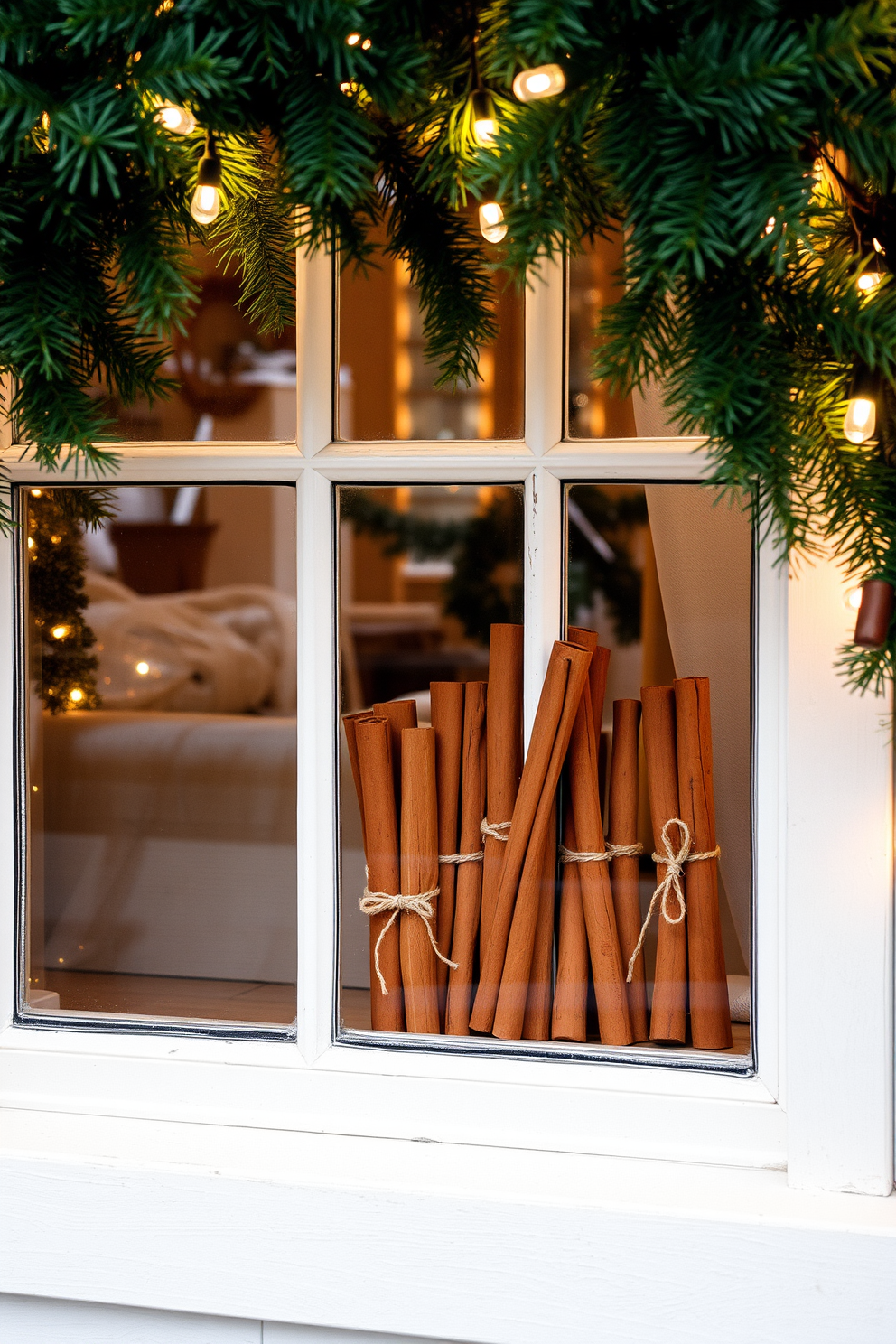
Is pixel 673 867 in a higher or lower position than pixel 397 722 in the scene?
lower

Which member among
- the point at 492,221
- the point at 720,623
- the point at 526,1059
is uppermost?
the point at 492,221

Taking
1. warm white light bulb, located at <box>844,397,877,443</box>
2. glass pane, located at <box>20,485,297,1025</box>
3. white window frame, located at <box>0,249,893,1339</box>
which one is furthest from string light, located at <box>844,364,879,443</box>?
glass pane, located at <box>20,485,297,1025</box>

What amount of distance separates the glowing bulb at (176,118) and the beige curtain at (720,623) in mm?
456

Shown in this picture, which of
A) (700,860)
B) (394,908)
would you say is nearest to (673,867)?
(700,860)

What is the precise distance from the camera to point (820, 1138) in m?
0.79

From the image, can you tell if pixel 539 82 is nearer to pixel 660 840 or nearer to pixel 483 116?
pixel 483 116

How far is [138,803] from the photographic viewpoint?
1.96 metres

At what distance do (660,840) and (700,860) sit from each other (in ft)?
0.12

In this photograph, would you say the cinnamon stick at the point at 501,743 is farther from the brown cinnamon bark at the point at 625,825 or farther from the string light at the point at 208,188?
the string light at the point at 208,188

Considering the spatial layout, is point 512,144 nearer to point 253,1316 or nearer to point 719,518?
point 719,518

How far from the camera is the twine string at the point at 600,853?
925 mm

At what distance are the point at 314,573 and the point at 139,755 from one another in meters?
1.33

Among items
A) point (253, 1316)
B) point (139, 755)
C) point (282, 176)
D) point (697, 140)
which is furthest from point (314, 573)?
point (139, 755)

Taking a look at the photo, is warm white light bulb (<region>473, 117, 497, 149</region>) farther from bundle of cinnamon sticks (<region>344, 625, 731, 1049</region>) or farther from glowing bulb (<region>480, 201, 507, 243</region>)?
bundle of cinnamon sticks (<region>344, 625, 731, 1049</region>)
